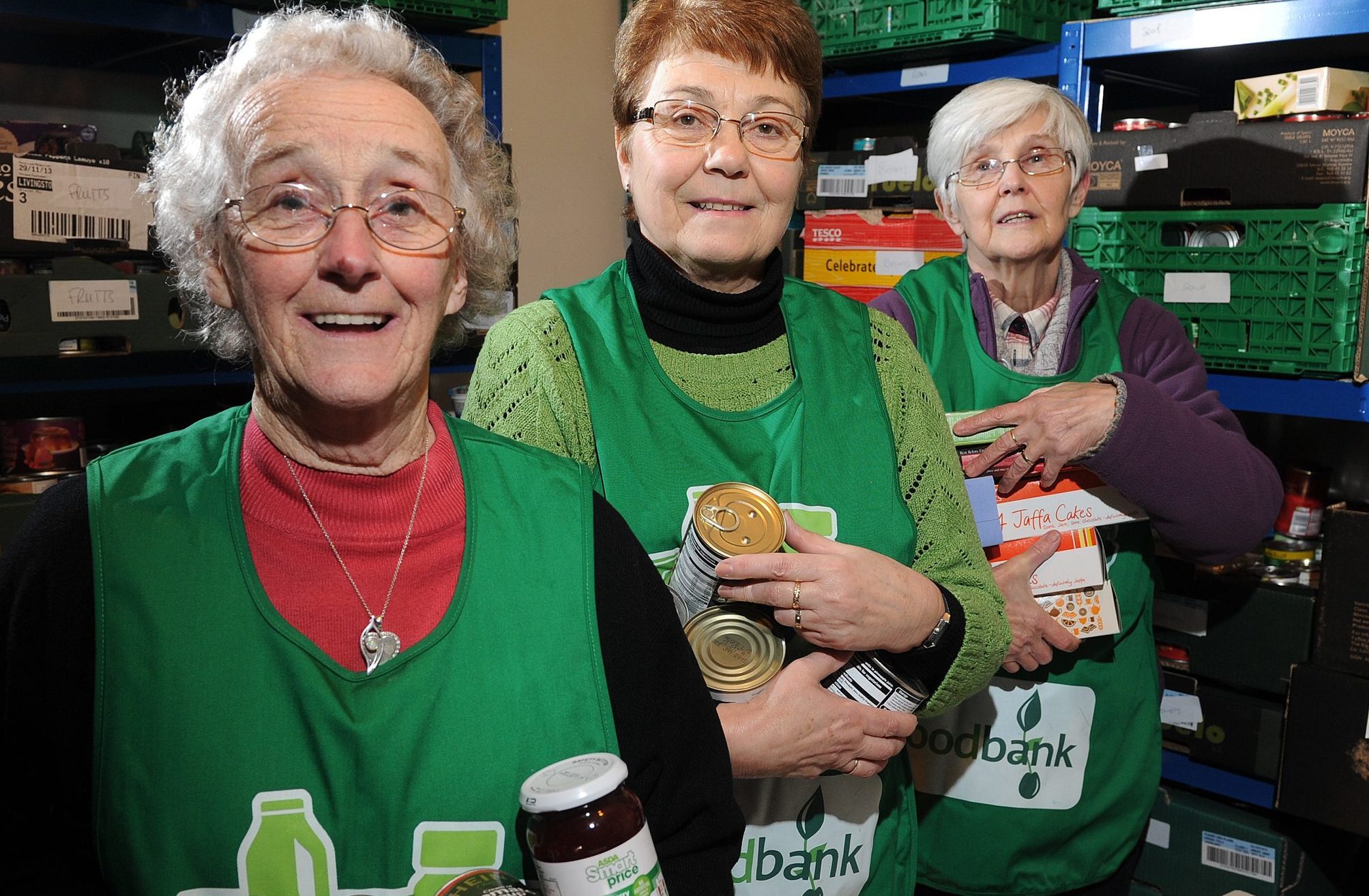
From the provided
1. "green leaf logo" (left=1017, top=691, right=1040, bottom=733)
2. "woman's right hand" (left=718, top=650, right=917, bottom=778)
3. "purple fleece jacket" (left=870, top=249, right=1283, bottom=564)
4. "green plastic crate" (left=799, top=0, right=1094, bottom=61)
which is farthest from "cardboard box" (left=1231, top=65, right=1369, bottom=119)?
"woman's right hand" (left=718, top=650, right=917, bottom=778)

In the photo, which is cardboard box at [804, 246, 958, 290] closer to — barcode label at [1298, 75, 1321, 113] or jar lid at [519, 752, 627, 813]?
barcode label at [1298, 75, 1321, 113]

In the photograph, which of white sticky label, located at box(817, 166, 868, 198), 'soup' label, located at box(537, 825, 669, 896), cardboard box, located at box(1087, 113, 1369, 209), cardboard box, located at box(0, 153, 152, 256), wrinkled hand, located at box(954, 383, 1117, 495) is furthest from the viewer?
white sticky label, located at box(817, 166, 868, 198)

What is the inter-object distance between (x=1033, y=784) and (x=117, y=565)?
144 centimetres

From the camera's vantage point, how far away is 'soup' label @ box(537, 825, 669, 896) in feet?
2.42

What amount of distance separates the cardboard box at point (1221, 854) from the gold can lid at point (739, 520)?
1.73 m

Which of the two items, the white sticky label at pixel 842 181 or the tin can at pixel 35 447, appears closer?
the tin can at pixel 35 447

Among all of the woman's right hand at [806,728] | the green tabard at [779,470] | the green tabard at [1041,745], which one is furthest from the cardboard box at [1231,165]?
the woman's right hand at [806,728]

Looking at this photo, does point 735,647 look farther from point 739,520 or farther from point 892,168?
point 892,168

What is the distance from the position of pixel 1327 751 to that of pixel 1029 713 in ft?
2.96

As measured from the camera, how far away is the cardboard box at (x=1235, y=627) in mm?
2332

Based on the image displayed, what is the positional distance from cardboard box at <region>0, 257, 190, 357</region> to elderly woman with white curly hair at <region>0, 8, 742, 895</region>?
1269 millimetres

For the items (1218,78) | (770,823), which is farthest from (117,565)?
(1218,78)

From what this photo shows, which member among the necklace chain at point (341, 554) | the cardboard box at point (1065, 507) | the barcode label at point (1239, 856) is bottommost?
the barcode label at point (1239, 856)

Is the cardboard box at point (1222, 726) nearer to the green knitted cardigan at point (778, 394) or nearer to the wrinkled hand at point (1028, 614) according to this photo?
the wrinkled hand at point (1028, 614)
